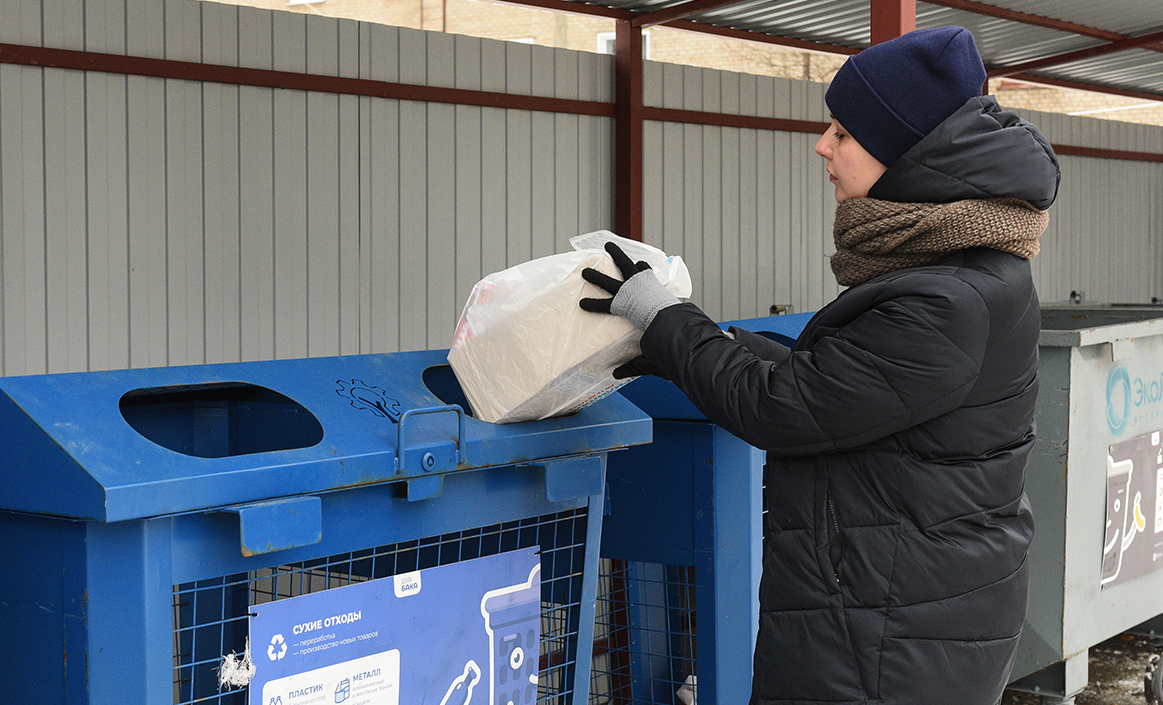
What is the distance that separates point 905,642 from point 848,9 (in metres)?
5.71

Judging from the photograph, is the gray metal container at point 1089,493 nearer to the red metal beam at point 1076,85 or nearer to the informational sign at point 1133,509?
the informational sign at point 1133,509

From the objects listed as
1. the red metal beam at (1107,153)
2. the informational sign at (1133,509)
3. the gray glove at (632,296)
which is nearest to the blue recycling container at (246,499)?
the gray glove at (632,296)

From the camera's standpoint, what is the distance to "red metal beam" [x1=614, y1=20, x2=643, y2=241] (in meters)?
6.40

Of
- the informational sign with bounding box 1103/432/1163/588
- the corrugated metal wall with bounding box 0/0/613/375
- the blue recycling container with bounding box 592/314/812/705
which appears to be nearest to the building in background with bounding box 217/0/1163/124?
the corrugated metal wall with bounding box 0/0/613/375

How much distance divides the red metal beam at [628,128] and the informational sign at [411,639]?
465 cm

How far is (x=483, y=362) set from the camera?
1.91 metres

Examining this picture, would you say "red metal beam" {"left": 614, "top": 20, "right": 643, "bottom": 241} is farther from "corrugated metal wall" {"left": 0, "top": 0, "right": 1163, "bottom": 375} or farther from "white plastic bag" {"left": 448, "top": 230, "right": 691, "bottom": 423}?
"white plastic bag" {"left": 448, "top": 230, "right": 691, "bottom": 423}

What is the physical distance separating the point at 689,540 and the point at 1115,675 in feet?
11.2

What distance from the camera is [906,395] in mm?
1545

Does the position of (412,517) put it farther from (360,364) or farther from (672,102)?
(672,102)

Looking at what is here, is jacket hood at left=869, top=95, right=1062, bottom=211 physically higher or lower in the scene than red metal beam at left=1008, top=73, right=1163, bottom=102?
lower

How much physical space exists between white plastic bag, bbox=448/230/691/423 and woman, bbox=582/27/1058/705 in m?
0.12

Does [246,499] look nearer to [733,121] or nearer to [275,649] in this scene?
[275,649]

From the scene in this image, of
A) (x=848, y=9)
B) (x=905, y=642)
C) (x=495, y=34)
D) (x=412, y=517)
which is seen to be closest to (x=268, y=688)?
(x=412, y=517)
